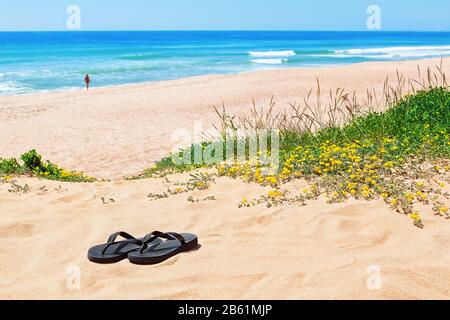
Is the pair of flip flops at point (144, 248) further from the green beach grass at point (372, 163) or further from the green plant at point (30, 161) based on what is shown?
the green plant at point (30, 161)

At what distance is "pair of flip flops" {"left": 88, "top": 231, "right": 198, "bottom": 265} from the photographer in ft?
12.3

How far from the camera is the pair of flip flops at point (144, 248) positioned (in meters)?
3.74

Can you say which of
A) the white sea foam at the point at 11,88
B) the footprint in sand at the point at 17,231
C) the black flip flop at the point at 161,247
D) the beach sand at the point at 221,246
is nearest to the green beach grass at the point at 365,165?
the beach sand at the point at 221,246

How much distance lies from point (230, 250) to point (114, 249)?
2.89ft

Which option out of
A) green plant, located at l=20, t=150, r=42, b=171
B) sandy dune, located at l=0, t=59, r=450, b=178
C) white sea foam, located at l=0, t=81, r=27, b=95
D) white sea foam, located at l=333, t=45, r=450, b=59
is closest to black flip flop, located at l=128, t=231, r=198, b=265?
green plant, located at l=20, t=150, r=42, b=171

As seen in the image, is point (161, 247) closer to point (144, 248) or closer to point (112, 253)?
point (144, 248)

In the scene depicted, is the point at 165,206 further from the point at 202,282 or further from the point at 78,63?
the point at 78,63

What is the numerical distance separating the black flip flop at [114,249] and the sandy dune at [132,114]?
15.9ft

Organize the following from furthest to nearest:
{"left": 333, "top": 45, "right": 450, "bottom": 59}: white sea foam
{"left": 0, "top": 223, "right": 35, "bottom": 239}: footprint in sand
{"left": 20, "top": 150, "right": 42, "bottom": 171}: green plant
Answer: {"left": 333, "top": 45, "right": 450, "bottom": 59}: white sea foam
{"left": 20, "top": 150, "right": 42, "bottom": 171}: green plant
{"left": 0, "top": 223, "right": 35, "bottom": 239}: footprint in sand

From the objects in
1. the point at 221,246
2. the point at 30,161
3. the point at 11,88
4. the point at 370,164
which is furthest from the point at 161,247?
the point at 11,88

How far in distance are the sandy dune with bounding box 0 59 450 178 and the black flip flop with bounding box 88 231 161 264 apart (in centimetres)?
485

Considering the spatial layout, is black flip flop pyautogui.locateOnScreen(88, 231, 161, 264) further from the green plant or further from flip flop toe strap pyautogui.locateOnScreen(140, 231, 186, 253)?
the green plant

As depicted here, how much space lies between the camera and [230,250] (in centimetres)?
386
